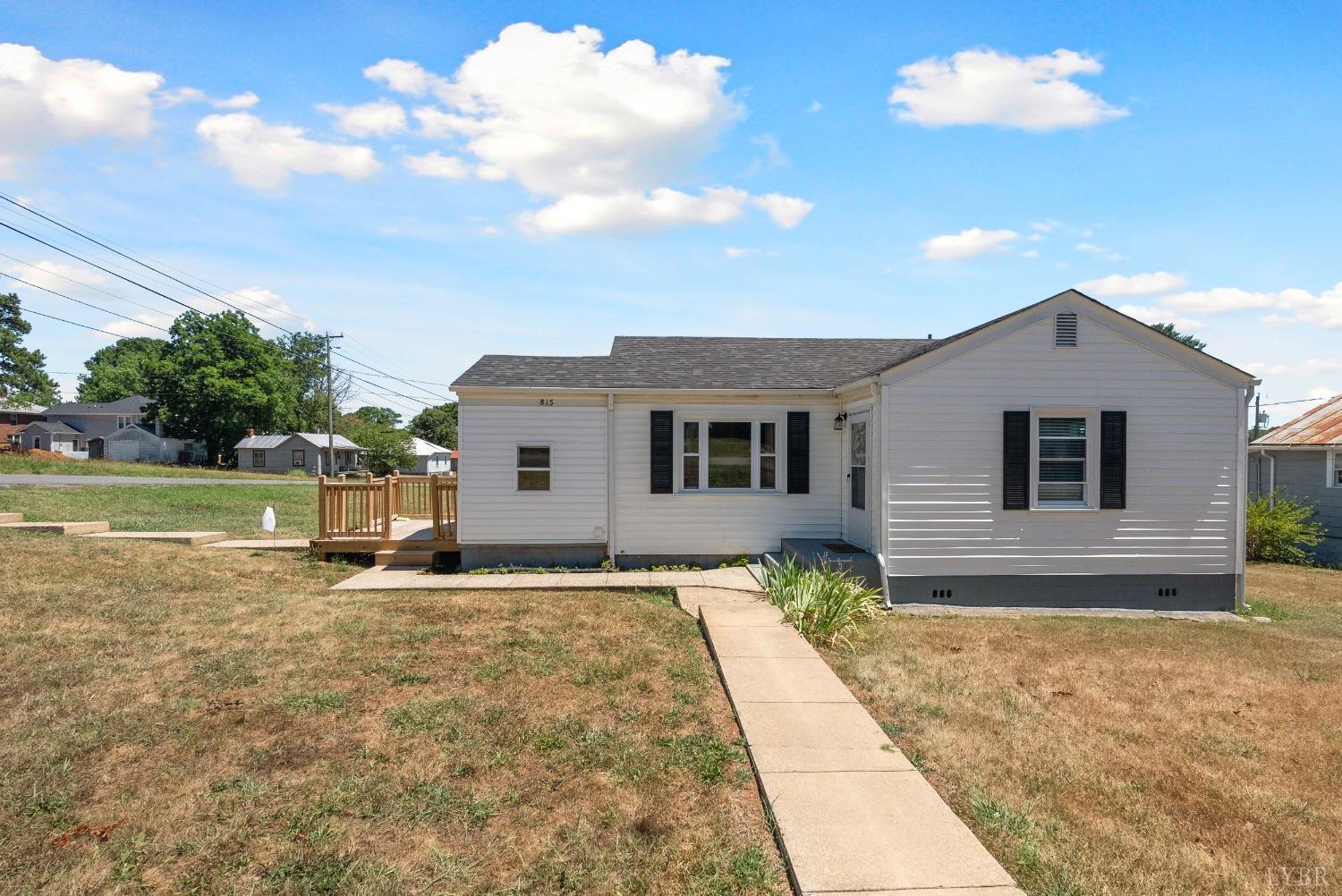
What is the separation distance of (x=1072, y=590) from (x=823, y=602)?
179 inches

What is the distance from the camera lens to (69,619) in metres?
7.95

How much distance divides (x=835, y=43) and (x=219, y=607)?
35.9 feet

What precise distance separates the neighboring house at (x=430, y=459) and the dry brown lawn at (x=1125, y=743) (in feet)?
161

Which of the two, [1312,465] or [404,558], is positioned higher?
[1312,465]

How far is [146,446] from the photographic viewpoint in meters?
54.2

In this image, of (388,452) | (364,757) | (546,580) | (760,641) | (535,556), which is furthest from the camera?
(388,452)

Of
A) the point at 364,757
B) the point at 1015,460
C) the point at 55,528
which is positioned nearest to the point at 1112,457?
the point at 1015,460

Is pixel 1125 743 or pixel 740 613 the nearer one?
pixel 1125 743

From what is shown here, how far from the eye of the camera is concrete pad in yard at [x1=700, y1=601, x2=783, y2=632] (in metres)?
8.36

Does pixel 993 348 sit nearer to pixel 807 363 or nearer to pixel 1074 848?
pixel 807 363

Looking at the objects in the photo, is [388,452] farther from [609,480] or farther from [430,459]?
[609,480]

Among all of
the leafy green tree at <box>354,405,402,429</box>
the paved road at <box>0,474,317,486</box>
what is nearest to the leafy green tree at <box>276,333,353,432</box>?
the leafy green tree at <box>354,405,402,429</box>

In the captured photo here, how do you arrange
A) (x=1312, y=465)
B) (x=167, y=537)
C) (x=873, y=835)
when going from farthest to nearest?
(x=1312, y=465) < (x=167, y=537) < (x=873, y=835)

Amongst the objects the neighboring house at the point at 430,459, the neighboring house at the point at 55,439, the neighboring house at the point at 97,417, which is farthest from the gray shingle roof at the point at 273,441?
the neighboring house at the point at 55,439
